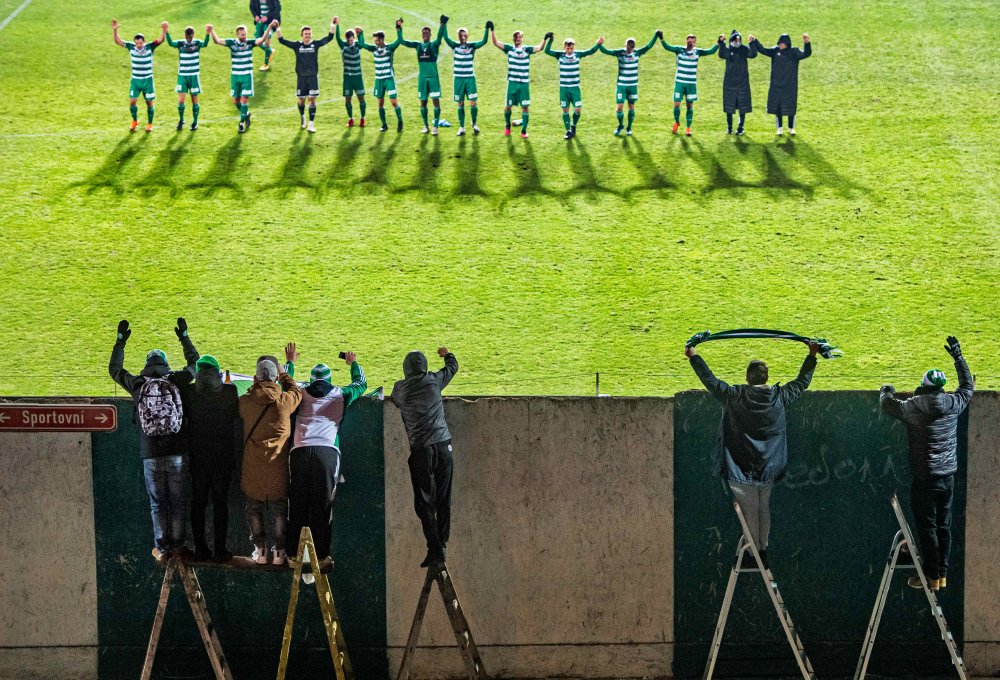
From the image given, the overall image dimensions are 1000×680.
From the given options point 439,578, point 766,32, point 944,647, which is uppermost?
point 766,32

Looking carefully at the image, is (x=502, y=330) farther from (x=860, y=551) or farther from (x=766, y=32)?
(x=766, y=32)

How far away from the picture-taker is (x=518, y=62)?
2298 cm

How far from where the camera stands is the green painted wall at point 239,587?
10016 mm

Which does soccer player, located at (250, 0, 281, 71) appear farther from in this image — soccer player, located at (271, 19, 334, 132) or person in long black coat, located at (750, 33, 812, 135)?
person in long black coat, located at (750, 33, 812, 135)

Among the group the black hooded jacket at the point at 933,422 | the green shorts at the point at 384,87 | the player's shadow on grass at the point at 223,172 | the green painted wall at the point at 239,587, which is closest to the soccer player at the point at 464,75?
the green shorts at the point at 384,87

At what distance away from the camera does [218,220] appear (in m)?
20.1

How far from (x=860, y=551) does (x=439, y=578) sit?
3208mm

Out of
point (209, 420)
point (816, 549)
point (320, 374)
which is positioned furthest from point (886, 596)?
point (209, 420)

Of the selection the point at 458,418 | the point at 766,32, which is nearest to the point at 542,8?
the point at 766,32

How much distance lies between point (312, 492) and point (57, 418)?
202cm

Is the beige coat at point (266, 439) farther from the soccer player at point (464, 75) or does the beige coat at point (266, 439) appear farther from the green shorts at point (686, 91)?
the green shorts at point (686, 91)

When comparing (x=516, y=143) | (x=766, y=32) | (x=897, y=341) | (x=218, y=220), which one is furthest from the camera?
(x=766, y=32)

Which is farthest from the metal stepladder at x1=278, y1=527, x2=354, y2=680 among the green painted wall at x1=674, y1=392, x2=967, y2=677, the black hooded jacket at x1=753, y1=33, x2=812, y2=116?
the black hooded jacket at x1=753, y1=33, x2=812, y2=116

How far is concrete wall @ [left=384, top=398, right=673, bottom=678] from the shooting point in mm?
10031
